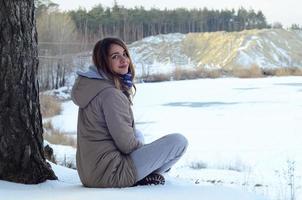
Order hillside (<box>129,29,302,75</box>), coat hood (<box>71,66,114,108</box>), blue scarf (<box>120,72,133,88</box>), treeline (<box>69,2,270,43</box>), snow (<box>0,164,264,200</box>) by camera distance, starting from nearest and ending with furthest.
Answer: snow (<box>0,164,264,200</box>)
coat hood (<box>71,66,114,108</box>)
blue scarf (<box>120,72,133,88</box>)
treeline (<box>69,2,270,43</box>)
hillside (<box>129,29,302,75</box>)

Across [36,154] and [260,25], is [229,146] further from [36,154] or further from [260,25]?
[260,25]

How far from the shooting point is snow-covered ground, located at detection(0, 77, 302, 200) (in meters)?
3.04

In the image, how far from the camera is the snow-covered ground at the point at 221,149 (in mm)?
3045

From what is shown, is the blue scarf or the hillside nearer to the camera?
the blue scarf

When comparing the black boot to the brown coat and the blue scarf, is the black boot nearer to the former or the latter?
the brown coat

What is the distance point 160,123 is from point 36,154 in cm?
1163

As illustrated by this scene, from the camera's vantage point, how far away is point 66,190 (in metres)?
3.11

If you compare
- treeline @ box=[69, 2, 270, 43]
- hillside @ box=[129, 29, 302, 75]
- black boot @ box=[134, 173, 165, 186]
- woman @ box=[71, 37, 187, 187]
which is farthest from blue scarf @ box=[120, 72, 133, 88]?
hillside @ box=[129, 29, 302, 75]

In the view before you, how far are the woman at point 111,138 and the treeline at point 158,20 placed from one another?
44.4 m

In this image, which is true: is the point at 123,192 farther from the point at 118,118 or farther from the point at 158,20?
the point at 158,20

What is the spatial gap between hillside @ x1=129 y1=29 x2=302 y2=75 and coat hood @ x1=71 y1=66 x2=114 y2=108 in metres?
55.6

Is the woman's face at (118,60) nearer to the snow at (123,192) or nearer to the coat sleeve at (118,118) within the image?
the coat sleeve at (118,118)

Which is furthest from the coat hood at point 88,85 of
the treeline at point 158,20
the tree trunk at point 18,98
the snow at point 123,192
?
the treeline at point 158,20

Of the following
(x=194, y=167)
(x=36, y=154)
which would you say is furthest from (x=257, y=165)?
(x=36, y=154)
